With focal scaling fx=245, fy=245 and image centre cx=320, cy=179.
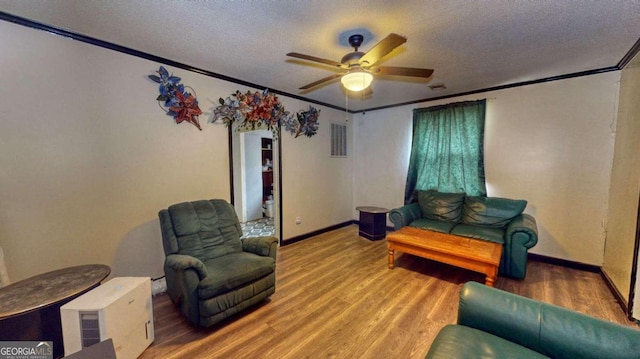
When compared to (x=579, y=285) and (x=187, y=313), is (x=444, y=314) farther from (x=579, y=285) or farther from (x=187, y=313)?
(x=187, y=313)

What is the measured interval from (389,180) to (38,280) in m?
4.65

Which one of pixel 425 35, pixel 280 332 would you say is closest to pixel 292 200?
pixel 280 332

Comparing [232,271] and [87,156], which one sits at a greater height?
[87,156]

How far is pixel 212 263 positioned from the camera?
7.43 feet

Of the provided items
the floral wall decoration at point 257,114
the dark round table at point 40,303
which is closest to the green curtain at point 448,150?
the floral wall decoration at point 257,114

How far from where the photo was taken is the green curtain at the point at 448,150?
12.5 feet

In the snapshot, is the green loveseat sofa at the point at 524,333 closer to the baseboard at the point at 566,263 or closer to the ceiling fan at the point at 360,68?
the ceiling fan at the point at 360,68

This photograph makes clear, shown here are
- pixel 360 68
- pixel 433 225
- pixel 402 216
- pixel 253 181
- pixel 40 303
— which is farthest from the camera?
pixel 253 181

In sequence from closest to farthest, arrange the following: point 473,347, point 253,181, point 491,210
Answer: point 473,347
point 491,210
point 253,181

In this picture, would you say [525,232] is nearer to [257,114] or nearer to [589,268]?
[589,268]

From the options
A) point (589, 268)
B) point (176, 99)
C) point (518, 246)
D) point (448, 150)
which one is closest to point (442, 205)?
point (448, 150)

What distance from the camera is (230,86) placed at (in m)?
3.21

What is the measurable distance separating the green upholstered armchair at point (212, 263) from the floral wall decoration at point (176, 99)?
102 cm

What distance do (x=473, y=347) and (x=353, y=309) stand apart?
1.23 metres
